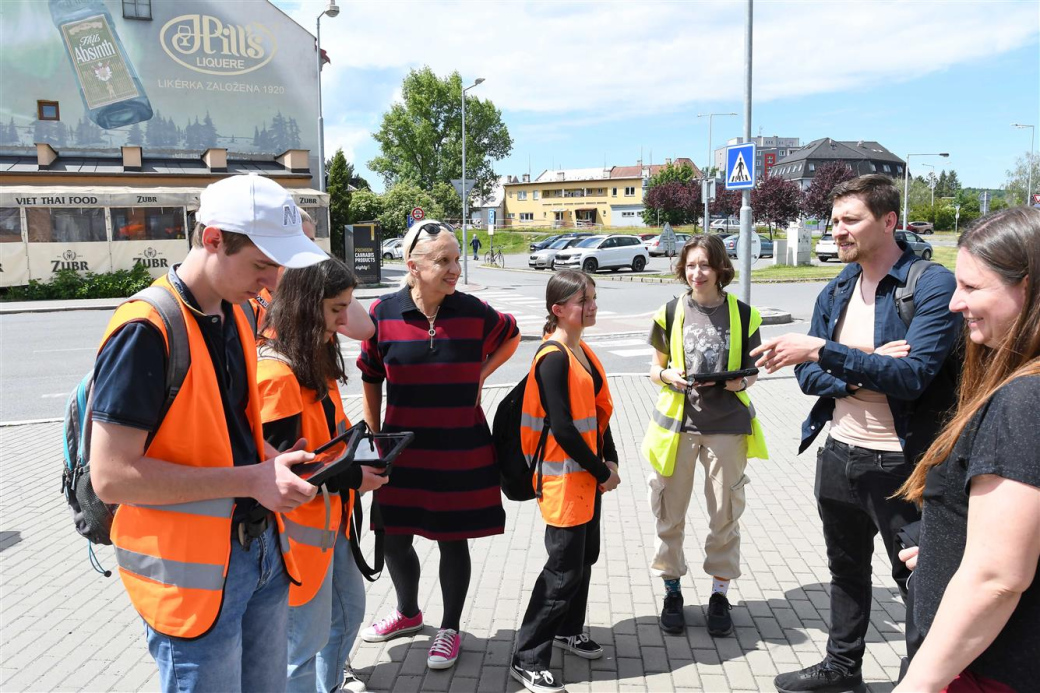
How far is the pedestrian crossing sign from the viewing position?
13.4 metres

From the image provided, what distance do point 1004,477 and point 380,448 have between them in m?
1.77

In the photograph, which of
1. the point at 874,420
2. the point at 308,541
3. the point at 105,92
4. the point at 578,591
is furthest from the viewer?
the point at 105,92

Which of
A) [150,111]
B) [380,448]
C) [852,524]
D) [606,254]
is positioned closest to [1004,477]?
[380,448]

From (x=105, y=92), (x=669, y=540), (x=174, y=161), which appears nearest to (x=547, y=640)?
(x=669, y=540)

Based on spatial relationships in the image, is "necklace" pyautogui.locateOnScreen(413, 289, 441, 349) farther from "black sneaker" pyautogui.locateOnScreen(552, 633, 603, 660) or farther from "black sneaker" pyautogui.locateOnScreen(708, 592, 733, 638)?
"black sneaker" pyautogui.locateOnScreen(708, 592, 733, 638)

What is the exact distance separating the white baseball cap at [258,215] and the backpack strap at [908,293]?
7.45 feet

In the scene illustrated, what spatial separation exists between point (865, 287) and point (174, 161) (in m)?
33.4

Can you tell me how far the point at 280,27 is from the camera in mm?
33625

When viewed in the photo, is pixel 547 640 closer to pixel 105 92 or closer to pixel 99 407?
pixel 99 407

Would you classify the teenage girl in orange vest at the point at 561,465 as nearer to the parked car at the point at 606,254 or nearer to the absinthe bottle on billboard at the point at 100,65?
the parked car at the point at 606,254

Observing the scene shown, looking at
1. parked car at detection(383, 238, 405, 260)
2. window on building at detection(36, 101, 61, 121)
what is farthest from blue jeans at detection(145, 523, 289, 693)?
parked car at detection(383, 238, 405, 260)

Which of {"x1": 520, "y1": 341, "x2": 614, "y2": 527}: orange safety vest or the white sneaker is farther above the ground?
{"x1": 520, "y1": 341, "x2": 614, "y2": 527}: orange safety vest

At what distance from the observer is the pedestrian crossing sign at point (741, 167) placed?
44.0 ft

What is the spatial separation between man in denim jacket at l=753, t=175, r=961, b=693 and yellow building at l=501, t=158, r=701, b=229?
83.1 m
